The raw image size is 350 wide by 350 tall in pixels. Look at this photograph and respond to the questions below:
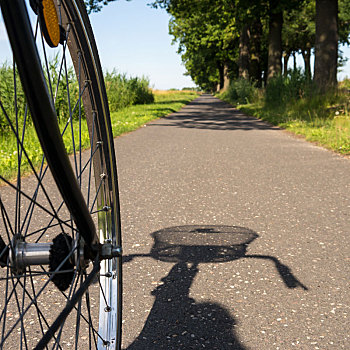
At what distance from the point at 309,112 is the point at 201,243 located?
10.0 m

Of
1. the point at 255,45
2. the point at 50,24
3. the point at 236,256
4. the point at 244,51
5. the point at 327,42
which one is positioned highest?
the point at 255,45

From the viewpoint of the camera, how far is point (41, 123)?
3.42 ft

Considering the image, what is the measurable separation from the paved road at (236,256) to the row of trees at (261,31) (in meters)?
8.80

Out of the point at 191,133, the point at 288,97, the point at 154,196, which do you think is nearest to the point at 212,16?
the point at 288,97

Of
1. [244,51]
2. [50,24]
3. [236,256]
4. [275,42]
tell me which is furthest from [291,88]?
[50,24]

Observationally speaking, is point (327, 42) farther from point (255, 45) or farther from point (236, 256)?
point (255, 45)

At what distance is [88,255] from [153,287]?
148 centimetres

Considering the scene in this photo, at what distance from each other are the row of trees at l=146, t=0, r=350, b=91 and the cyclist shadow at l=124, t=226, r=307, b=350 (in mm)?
11663

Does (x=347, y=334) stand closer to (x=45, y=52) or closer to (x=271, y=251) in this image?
(x=271, y=251)

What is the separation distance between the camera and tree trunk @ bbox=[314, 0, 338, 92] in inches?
565

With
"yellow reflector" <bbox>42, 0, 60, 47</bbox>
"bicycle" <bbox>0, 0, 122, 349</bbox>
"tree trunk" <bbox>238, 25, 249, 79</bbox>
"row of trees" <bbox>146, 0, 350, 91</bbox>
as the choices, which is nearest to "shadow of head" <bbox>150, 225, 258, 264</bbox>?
"bicycle" <bbox>0, 0, 122, 349</bbox>

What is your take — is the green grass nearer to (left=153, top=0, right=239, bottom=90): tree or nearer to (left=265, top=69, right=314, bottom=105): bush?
(left=265, top=69, right=314, bottom=105): bush

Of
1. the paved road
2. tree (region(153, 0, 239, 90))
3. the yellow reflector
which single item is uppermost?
tree (region(153, 0, 239, 90))

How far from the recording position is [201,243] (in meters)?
3.60
